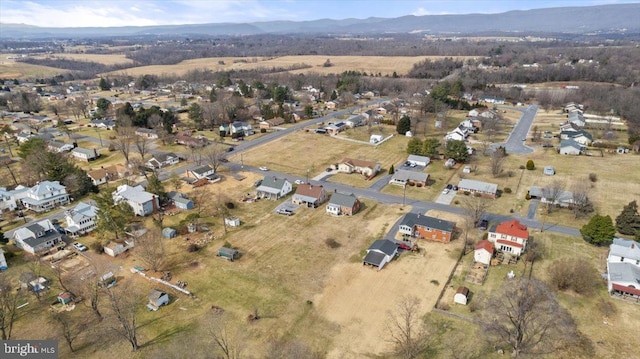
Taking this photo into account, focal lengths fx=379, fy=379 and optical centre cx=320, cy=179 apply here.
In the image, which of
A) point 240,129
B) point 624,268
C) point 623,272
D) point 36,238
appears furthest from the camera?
point 240,129

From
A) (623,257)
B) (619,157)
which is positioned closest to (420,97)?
(619,157)

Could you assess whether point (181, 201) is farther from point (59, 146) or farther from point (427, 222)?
point (59, 146)

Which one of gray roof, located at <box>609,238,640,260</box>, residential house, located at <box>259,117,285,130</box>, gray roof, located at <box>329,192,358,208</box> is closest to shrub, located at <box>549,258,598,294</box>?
gray roof, located at <box>609,238,640,260</box>

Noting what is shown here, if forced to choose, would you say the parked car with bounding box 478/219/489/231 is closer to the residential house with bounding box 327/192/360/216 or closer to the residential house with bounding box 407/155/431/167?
the residential house with bounding box 327/192/360/216

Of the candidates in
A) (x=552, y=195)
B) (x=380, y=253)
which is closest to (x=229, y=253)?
(x=380, y=253)

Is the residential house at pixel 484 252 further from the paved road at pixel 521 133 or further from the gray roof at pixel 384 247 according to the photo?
the paved road at pixel 521 133

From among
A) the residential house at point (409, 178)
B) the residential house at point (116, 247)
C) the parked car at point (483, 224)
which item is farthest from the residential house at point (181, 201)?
the parked car at point (483, 224)
